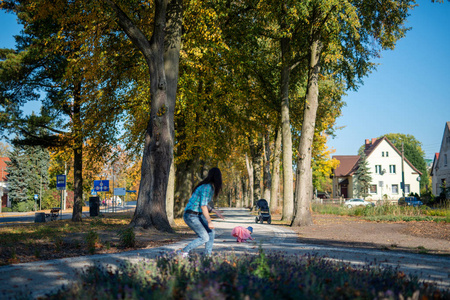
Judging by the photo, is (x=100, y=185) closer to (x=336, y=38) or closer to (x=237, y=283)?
(x=336, y=38)

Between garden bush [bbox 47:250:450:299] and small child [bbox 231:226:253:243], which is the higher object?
garden bush [bbox 47:250:450:299]

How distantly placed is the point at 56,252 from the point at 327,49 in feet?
48.2

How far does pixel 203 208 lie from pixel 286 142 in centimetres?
1564

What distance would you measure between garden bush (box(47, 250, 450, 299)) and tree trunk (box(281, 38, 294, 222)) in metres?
16.5

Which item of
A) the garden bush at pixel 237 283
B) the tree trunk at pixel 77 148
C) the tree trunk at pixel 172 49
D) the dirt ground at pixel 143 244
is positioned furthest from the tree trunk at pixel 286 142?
the garden bush at pixel 237 283

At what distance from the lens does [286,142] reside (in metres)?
22.6

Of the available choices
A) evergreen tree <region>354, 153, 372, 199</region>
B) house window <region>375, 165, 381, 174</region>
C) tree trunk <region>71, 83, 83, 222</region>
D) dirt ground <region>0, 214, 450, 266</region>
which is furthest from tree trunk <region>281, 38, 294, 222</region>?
house window <region>375, 165, 381, 174</region>

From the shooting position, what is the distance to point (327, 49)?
760 inches

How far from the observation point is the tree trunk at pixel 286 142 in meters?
22.5

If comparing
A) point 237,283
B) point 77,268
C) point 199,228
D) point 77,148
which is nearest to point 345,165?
point 77,148

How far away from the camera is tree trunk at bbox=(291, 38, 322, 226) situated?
63.0ft

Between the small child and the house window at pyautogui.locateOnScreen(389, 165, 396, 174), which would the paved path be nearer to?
the small child

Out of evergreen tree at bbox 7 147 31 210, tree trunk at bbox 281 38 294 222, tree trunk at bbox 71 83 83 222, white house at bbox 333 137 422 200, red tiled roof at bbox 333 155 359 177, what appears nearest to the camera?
tree trunk at bbox 71 83 83 222

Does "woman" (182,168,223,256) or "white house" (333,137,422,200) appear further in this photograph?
"white house" (333,137,422,200)
